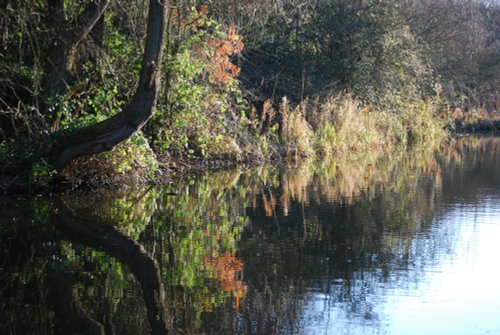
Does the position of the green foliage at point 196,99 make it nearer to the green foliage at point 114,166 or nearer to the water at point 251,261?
the green foliage at point 114,166

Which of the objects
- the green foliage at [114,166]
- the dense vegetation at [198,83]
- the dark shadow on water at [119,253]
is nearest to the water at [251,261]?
the dark shadow on water at [119,253]

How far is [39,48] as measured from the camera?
564 inches

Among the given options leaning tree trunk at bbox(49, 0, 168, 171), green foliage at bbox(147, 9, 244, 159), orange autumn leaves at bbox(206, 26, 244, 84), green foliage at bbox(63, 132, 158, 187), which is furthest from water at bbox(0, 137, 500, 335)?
orange autumn leaves at bbox(206, 26, 244, 84)

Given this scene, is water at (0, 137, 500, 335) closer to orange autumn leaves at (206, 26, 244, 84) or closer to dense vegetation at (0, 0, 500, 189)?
dense vegetation at (0, 0, 500, 189)

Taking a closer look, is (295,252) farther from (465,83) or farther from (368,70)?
(465,83)

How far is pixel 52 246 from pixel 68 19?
6.36 metres

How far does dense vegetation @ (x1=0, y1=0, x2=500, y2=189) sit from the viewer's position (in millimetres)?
13328

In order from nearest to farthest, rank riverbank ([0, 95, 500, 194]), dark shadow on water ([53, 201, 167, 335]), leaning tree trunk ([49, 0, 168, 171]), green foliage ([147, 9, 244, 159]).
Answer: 1. dark shadow on water ([53, 201, 167, 335])
2. leaning tree trunk ([49, 0, 168, 171])
3. riverbank ([0, 95, 500, 194])
4. green foliage ([147, 9, 244, 159])

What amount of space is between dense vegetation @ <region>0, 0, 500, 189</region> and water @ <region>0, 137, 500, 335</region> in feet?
3.33

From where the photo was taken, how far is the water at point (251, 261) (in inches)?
245

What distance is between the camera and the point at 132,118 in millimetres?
12703

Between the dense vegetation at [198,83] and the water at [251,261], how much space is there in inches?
39.9

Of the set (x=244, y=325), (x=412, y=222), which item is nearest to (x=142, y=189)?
(x=412, y=222)

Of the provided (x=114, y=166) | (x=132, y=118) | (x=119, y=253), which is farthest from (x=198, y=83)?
(x=119, y=253)
